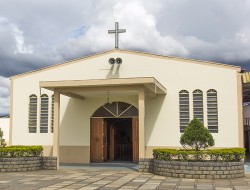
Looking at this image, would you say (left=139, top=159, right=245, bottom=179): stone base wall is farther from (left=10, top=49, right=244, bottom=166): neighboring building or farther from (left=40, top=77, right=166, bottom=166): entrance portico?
(left=10, top=49, right=244, bottom=166): neighboring building

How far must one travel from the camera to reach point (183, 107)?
1641 centimetres

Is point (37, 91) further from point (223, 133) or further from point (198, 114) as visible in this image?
point (223, 133)

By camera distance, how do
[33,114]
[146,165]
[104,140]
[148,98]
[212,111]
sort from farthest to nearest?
1. [33,114]
2. [104,140]
3. [148,98]
4. [212,111]
5. [146,165]

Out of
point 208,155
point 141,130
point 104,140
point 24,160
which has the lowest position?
point 24,160

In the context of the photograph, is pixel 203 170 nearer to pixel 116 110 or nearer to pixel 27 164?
pixel 116 110

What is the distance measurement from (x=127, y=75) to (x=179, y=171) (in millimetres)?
5951

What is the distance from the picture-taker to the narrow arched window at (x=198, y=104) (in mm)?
16234

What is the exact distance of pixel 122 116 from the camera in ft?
56.5

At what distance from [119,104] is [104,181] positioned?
6.27 m

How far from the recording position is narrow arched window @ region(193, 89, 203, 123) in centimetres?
1623

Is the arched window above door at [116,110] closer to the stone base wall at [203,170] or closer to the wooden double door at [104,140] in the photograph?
the wooden double door at [104,140]

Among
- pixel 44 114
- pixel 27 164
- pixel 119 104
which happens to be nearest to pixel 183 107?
pixel 119 104

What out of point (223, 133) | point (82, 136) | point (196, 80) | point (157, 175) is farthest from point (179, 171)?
point (82, 136)

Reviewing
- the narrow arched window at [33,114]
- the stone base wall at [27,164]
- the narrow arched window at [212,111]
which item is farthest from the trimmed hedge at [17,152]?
the narrow arched window at [212,111]
